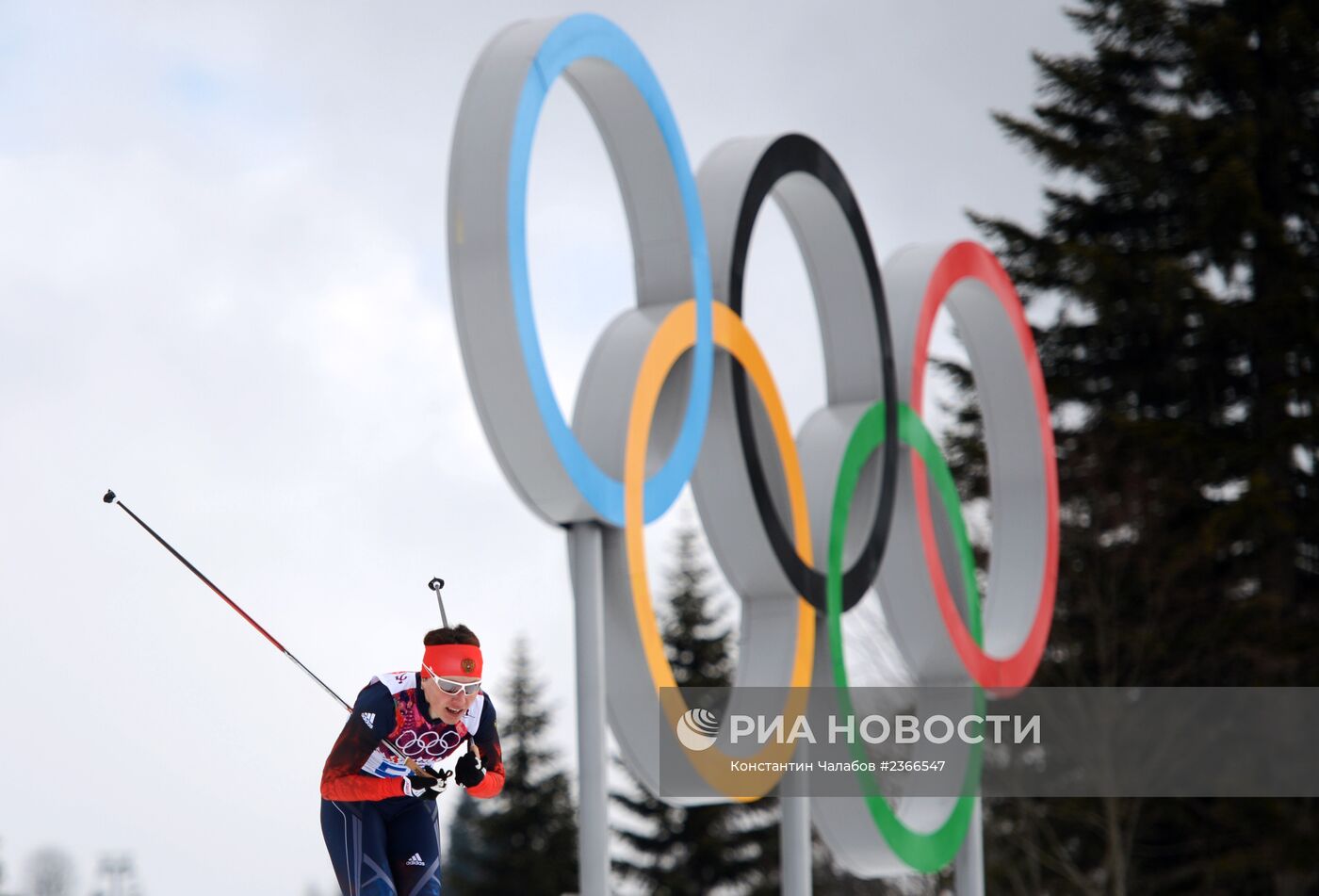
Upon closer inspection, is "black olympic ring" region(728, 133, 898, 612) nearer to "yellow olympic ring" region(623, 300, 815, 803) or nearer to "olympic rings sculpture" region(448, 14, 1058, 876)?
"olympic rings sculpture" region(448, 14, 1058, 876)

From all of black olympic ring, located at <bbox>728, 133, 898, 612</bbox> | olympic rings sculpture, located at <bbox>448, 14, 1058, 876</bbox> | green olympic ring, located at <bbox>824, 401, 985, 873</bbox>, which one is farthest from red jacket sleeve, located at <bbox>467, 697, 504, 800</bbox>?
green olympic ring, located at <bbox>824, 401, 985, 873</bbox>

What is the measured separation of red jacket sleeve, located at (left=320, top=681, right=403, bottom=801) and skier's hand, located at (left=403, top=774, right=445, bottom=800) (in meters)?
0.08

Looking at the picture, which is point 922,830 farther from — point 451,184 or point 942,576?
point 451,184

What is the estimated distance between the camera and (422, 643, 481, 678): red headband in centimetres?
522

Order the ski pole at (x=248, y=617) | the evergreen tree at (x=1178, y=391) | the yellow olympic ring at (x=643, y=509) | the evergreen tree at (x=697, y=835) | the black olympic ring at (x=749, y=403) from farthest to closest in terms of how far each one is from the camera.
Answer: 1. the evergreen tree at (x=697, y=835)
2. the evergreen tree at (x=1178, y=391)
3. the black olympic ring at (x=749, y=403)
4. the yellow olympic ring at (x=643, y=509)
5. the ski pole at (x=248, y=617)

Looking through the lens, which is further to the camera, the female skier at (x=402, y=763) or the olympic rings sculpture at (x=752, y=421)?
the olympic rings sculpture at (x=752, y=421)

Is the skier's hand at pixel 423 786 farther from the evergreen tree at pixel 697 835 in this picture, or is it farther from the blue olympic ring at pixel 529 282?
the evergreen tree at pixel 697 835

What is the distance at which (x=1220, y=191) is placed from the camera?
24609 mm

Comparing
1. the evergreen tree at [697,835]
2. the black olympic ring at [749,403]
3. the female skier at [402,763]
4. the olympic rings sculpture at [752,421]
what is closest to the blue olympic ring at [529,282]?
the olympic rings sculpture at [752,421]

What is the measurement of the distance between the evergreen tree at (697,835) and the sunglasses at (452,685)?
85.6 ft

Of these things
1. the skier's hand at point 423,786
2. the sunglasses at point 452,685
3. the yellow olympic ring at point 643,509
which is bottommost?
the skier's hand at point 423,786

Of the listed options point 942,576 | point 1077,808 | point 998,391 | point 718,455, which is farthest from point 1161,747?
point 718,455

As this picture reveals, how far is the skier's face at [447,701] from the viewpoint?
5238 mm

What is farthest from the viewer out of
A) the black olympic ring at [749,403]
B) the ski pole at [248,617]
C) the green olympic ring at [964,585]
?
the green olympic ring at [964,585]
